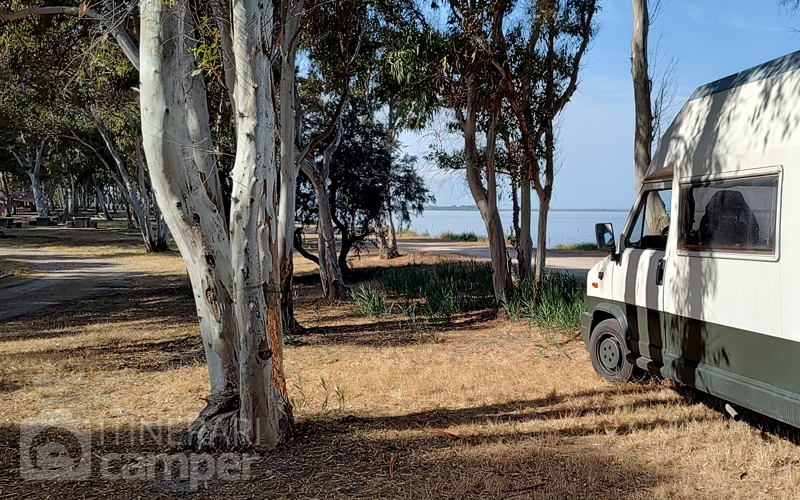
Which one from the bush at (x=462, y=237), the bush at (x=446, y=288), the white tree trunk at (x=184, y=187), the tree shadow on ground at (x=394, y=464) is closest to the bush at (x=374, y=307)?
the bush at (x=446, y=288)

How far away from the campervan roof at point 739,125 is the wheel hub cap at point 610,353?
191 centimetres

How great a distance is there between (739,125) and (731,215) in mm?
686

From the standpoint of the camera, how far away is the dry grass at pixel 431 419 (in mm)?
4199

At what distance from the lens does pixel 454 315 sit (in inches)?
454

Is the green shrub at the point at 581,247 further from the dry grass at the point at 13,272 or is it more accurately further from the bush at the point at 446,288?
the dry grass at the point at 13,272

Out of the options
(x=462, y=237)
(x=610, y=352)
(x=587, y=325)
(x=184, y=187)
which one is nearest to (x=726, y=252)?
(x=610, y=352)

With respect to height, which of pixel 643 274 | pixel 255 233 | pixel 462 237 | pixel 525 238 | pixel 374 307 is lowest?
pixel 374 307

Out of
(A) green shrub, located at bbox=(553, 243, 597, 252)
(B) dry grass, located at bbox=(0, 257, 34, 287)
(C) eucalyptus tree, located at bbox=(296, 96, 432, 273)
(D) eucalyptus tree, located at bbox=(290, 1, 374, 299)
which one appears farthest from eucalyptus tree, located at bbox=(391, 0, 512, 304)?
(A) green shrub, located at bbox=(553, 243, 597, 252)

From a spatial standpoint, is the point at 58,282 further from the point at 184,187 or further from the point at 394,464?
the point at 394,464

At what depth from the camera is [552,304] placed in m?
9.75

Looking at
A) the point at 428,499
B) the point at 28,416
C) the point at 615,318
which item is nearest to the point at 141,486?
the point at 428,499

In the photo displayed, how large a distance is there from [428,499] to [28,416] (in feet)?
13.6

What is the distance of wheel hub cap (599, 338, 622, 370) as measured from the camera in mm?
6508

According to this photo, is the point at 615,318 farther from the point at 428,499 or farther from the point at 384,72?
the point at 384,72
